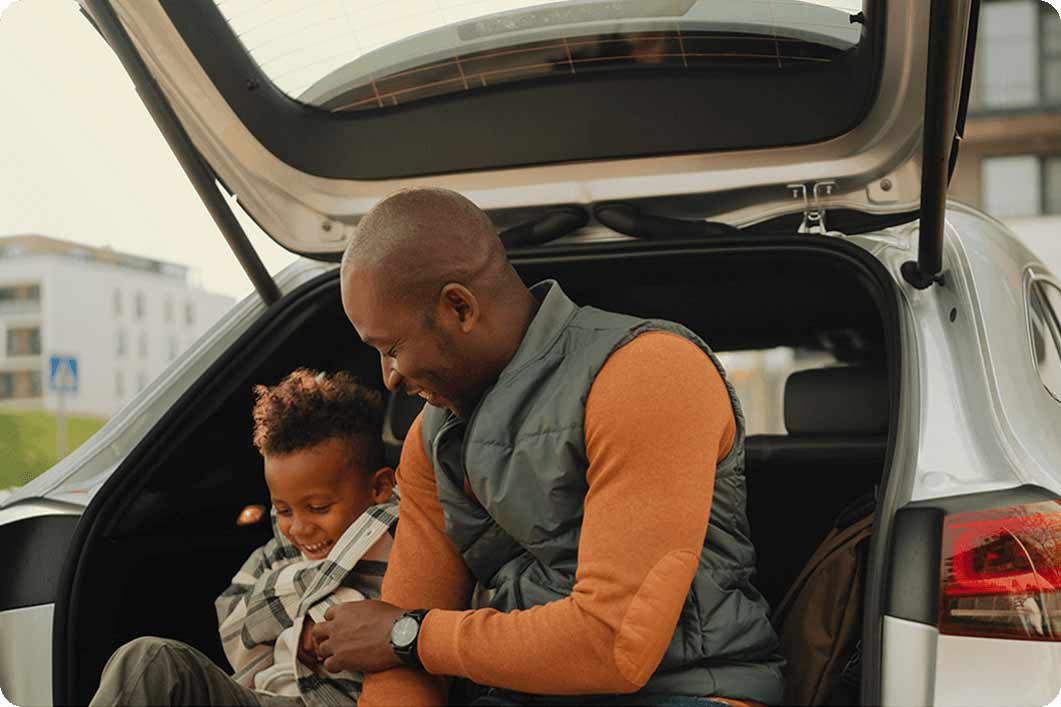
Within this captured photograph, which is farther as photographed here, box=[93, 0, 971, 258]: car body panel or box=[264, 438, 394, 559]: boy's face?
box=[264, 438, 394, 559]: boy's face

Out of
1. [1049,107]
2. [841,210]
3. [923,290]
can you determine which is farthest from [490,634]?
[1049,107]

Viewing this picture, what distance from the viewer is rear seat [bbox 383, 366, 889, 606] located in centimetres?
249

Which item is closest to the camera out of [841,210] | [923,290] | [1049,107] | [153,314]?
[923,290]

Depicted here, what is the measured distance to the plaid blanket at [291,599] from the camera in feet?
7.38

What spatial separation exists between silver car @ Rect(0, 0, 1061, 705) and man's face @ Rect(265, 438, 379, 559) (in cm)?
22

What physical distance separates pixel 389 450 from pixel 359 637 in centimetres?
118

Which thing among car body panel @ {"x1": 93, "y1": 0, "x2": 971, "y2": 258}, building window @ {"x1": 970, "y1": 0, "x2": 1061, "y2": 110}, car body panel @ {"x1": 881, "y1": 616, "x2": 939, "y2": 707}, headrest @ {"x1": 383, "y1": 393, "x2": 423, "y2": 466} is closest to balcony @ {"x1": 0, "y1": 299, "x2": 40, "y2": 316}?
car body panel @ {"x1": 93, "y1": 0, "x2": 971, "y2": 258}

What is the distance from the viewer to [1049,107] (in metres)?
25.0

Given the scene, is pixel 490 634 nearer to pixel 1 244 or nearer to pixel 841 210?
pixel 841 210

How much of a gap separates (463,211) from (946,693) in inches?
37.4

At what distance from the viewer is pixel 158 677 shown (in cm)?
182

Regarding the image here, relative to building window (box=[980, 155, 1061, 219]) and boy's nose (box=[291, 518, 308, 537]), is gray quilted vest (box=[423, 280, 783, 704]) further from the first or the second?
building window (box=[980, 155, 1061, 219])

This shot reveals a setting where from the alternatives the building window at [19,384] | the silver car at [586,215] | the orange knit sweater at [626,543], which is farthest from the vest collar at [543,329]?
the building window at [19,384]

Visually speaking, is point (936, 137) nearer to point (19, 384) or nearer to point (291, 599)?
point (291, 599)
